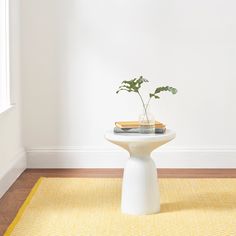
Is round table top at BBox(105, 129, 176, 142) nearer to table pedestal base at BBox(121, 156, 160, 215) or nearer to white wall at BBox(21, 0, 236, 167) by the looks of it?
table pedestal base at BBox(121, 156, 160, 215)

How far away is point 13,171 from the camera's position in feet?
14.4

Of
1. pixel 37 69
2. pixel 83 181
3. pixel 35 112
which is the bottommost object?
pixel 83 181

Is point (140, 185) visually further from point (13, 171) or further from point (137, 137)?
point (13, 171)

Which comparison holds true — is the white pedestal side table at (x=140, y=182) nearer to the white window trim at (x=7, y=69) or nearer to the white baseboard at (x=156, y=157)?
the white window trim at (x=7, y=69)

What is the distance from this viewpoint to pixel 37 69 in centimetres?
482

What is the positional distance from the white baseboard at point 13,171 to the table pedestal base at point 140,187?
91 cm

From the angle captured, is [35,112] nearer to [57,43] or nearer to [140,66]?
[57,43]

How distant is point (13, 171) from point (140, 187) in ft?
4.01

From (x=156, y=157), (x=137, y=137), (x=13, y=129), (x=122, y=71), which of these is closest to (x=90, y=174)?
(x=156, y=157)

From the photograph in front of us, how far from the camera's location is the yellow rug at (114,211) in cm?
326

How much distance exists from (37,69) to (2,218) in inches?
64.2

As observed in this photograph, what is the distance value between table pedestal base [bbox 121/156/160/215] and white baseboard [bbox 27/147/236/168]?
1285mm

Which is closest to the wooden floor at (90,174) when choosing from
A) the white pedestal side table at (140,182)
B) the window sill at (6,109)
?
the window sill at (6,109)

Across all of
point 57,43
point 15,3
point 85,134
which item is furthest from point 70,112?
point 15,3
